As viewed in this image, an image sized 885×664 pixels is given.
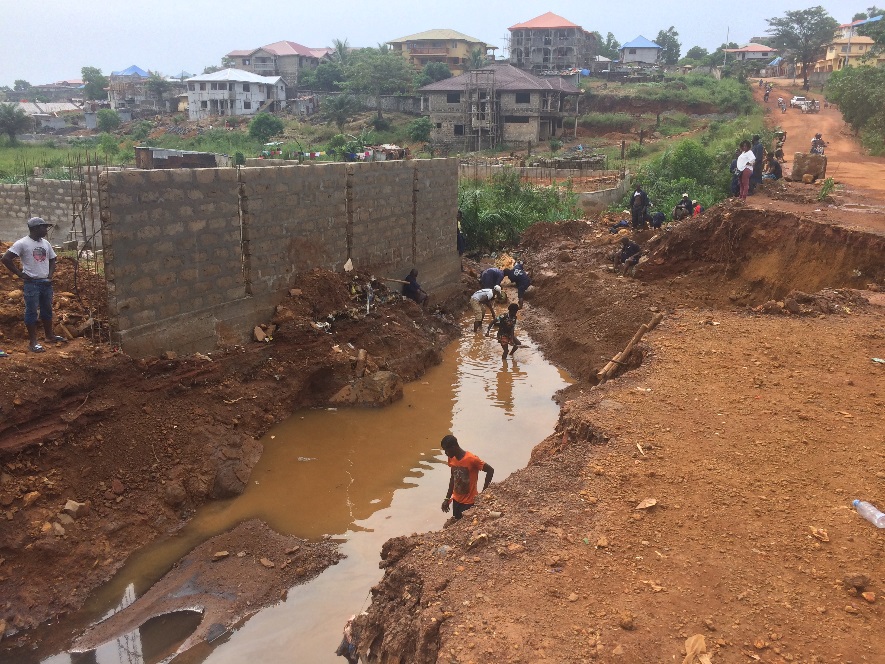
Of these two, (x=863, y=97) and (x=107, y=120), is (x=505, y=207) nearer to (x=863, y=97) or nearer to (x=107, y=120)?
(x=863, y=97)

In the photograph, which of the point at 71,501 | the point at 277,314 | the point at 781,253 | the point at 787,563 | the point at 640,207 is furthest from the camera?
the point at 640,207

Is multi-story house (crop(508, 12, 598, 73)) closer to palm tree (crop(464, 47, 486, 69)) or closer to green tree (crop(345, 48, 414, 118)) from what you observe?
palm tree (crop(464, 47, 486, 69))

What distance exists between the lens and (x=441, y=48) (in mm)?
A: 68812

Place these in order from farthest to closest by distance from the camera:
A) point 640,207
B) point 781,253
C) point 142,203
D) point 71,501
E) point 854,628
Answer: point 640,207 → point 781,253 → point 142,203 → point 71,501 → point 854,628

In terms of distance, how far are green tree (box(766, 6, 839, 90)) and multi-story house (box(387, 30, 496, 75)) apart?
2645 centimetres

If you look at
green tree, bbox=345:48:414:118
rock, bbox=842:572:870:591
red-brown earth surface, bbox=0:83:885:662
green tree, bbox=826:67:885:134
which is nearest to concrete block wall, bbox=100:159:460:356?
red-brown earth surface, bbox=0:83:885:662

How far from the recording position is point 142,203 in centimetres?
797

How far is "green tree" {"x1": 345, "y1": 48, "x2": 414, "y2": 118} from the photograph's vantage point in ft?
176

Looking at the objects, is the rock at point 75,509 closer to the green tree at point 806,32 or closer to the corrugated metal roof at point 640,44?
the green tree at point 806,32

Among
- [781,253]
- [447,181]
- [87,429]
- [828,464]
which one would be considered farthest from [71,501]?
[781,253]

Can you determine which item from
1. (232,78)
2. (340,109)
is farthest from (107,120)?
(340,109)

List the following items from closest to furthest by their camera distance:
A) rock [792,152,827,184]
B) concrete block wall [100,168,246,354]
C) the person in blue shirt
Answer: concrete block wall [100,168,246,354] → the person in blue shirt → rock [792,152,827,184]

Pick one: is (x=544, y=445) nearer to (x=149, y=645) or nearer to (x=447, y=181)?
(x=149, y=645)

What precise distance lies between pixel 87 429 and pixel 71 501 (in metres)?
0.85
